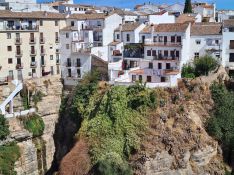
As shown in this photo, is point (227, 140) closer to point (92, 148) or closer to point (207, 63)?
point (207, 63)

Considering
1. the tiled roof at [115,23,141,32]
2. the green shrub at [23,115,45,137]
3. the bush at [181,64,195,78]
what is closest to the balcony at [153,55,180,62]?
the bush at [181,64,195,78]

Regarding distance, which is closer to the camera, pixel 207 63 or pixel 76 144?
pixel 76 144

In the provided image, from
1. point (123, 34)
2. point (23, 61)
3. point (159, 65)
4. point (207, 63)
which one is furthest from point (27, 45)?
point (207, 63)

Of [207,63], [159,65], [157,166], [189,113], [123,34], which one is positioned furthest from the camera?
[123,34]

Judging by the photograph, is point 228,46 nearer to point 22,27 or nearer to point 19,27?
point 22,27

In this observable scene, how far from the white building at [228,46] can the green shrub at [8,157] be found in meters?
28.2

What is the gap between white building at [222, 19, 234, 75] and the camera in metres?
55.6

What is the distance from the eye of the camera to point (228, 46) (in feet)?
183

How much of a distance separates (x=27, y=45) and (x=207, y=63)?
24449mm

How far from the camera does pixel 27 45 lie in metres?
60.1

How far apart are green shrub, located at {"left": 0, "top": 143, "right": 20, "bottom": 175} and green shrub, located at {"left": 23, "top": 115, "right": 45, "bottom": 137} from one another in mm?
3616

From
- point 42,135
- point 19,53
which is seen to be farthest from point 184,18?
point 42,135

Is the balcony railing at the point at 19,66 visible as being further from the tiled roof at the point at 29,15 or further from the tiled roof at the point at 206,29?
the tiled roof at the point at 206,29

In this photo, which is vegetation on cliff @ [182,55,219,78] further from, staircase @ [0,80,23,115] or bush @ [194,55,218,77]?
staircase @ [0,80,23,115]
